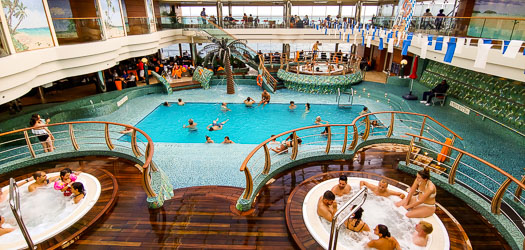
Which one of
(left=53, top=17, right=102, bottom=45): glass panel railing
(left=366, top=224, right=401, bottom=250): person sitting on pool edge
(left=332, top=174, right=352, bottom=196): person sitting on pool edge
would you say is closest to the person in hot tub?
(left=332, top=174, right=352, bottom=196): person sitting on pool edge

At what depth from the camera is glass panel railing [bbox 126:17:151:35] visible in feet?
49.2

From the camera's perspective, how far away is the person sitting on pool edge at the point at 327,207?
4441 mm

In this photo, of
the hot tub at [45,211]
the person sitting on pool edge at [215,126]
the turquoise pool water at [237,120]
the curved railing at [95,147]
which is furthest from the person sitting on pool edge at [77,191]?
the person sitting on pool edge at [215,126]

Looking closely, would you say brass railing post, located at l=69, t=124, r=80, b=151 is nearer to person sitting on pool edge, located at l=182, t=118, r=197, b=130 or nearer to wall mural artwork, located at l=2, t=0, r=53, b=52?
wall mural artwork, located at l=2, t=0, r=53, b=52

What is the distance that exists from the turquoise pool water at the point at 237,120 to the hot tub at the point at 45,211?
562 centimetres

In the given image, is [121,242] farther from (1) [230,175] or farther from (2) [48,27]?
(2) [48,27]

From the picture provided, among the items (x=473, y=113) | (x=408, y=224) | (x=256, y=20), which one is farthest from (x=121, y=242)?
(x=256, y=20)

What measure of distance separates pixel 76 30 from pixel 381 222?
12025 millimetres

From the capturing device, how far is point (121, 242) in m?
4.19

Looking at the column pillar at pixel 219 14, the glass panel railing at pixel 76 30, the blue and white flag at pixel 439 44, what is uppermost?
the column pillar at pixel 219 14

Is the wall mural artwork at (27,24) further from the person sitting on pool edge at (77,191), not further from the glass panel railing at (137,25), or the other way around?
the glass panel railing at (137,25)

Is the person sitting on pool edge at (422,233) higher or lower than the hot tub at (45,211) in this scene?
higher

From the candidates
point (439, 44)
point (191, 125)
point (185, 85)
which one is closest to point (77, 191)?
point (191, 125)

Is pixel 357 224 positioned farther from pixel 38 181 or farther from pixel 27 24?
pixel 27 24
